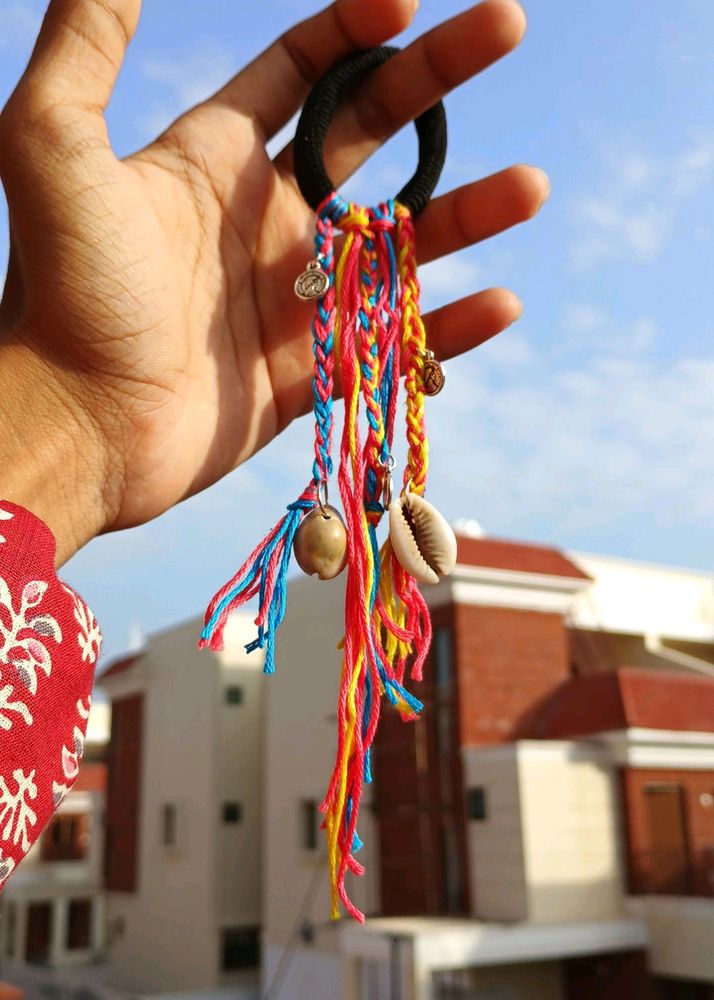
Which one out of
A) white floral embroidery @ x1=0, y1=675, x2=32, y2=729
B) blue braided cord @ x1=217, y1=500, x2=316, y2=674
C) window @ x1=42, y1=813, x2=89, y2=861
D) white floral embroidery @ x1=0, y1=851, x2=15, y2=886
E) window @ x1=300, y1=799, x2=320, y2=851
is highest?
blue braided cord @ x1=217, y1=500, x2=316, y2=674

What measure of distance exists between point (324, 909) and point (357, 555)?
1124cm

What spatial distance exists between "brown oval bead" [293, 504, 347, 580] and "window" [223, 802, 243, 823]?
13.6 meters

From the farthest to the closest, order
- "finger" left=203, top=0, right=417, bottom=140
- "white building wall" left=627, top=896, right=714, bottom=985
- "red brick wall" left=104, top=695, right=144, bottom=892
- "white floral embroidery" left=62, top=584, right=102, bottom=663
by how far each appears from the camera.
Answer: "red brick wall" left=104, top=695, right=144, bottom=892
"white building wall" left=627, top=896, right=714, bottom=985
"finger" left=203, top=0, right=417, bottom=140
"white floral embroidery" left=62, top=584, right=102, bottom=663

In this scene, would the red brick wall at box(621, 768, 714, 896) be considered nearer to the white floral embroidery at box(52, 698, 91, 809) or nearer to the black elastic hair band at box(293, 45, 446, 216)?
the black elastic hair band at box(293, 45, 446, 216)

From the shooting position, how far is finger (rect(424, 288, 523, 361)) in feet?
4.92

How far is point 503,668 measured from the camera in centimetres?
996

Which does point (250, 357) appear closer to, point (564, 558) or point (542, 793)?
point (542, 793)

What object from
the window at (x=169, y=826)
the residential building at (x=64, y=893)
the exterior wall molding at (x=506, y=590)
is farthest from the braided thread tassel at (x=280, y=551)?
the residential building at (x=64, y=893)

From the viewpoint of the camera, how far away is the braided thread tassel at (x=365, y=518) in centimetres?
109

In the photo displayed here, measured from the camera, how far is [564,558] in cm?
1097

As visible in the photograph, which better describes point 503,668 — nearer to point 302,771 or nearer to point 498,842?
point 498,842

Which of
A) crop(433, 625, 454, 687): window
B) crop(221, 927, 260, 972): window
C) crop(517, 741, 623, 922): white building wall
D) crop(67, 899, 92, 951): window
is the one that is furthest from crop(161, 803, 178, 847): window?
crop(517, 741, 623, 922): white building wall

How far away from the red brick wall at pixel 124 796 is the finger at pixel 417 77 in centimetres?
1570

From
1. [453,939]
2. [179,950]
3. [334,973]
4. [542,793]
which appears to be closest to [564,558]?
[542,793]
